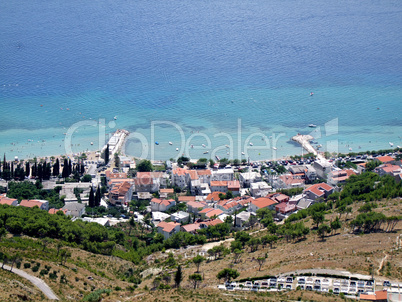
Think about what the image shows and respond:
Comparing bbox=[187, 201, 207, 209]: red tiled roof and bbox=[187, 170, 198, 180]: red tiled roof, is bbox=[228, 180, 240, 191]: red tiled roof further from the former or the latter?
bbox=[187, 201, 207, 209]: red tiled roof

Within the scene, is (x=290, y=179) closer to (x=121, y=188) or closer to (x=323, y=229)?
(x=323, y=229)

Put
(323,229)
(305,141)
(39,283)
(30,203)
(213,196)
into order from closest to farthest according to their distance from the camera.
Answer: (39,283), (323,229), (30,203), (213,196), (305,141)

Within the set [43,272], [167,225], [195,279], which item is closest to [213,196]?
[167,225]

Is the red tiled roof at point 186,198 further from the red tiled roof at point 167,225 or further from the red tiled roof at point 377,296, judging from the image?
the red tiled roof at point 377,296

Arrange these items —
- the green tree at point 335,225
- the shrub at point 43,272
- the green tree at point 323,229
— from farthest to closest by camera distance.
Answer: the green tree at point 335,225 → the green tree at point 323,229 → the shrub at point 43,272

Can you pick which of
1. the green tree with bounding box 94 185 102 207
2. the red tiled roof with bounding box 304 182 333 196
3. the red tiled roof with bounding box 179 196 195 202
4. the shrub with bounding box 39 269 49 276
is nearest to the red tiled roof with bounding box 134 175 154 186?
the red tiled roof with bounding box 179 196 195 202

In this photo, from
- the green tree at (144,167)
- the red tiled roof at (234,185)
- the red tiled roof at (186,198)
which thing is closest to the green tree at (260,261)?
the red tiled roof at (186,198)
